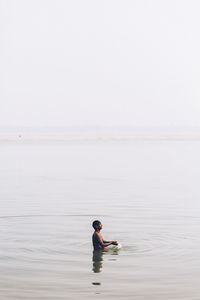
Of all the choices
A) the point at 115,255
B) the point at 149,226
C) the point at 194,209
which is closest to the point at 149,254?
the point at 115,255

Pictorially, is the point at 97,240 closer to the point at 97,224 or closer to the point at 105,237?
the point at 97,224

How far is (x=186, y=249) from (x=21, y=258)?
5907mm

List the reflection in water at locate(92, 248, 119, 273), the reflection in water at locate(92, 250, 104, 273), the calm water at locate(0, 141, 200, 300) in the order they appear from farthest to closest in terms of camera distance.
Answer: the reflection in water at locate(92, 248, 119, 273)
the reflection in water at locate(92, 250, 104, 273)
the calm water at locate(0, 141, 200, 300)

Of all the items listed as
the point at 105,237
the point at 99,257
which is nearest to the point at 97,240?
A: the point at 99,257

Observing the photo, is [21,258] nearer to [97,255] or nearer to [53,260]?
[53,260]

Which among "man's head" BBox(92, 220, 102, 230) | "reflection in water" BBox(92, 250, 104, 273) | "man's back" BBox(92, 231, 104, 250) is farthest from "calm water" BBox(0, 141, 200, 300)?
"man's head" BBox(92, 220, 102, 230)

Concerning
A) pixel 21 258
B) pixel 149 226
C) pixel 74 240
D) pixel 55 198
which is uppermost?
pixel 55 198

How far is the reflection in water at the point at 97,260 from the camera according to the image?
19625mm

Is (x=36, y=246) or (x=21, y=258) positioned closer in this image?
(x=21, y=258)

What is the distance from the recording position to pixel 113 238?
24953 millimetres

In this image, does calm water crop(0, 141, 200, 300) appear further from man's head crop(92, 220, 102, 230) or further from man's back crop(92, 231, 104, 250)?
man's head crop(92, 220, 102, 230)

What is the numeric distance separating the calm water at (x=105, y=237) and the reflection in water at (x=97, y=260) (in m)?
0.03

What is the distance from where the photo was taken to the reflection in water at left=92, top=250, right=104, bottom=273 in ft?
64.4

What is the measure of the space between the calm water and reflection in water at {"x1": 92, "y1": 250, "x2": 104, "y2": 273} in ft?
0.11
